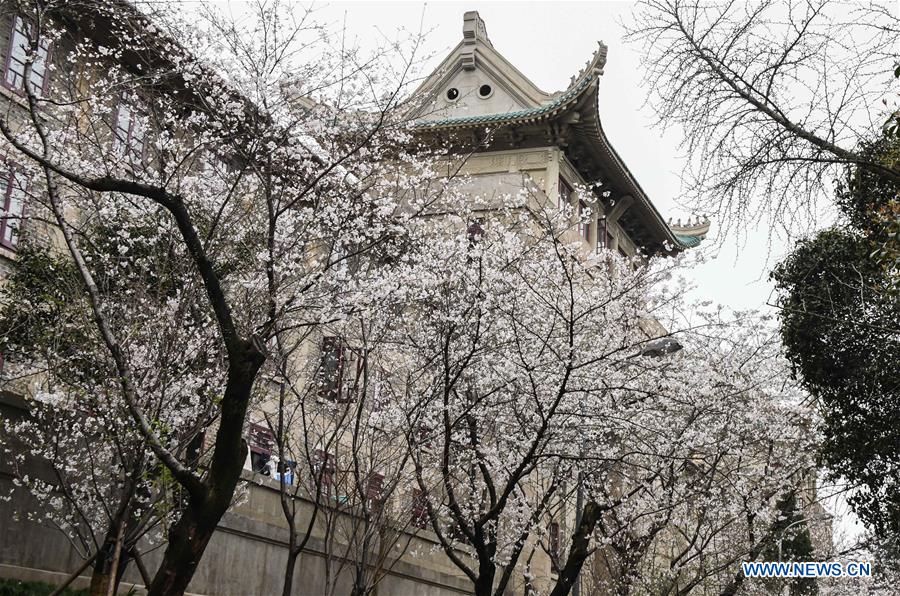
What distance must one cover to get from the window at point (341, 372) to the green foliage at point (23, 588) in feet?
17.8

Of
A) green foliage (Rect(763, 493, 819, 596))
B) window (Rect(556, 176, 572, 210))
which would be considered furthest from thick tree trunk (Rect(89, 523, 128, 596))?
window (Rect(556, 176, 572, 210))

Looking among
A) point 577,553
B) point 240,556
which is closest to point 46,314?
point 240,556

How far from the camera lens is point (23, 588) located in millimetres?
12023

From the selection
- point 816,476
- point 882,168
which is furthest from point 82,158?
point 816,476

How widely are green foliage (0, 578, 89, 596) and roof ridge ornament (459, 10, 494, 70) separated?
25993 mm

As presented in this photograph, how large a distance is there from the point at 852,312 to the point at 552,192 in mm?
18560

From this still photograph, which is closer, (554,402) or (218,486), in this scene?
(218,486)

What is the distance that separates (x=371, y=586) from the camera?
49.4 feet

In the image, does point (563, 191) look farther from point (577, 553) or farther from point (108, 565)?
point (108, 565)

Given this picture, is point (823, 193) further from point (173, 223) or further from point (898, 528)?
point (173, 223)

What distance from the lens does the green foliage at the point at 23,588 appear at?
462 inches

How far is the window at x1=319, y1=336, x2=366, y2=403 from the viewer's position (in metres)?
16.5

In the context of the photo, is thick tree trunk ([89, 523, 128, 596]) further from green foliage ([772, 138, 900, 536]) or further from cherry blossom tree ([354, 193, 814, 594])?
green foliage ([772, 138, 900, 536])

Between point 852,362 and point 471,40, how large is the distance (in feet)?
77.4
